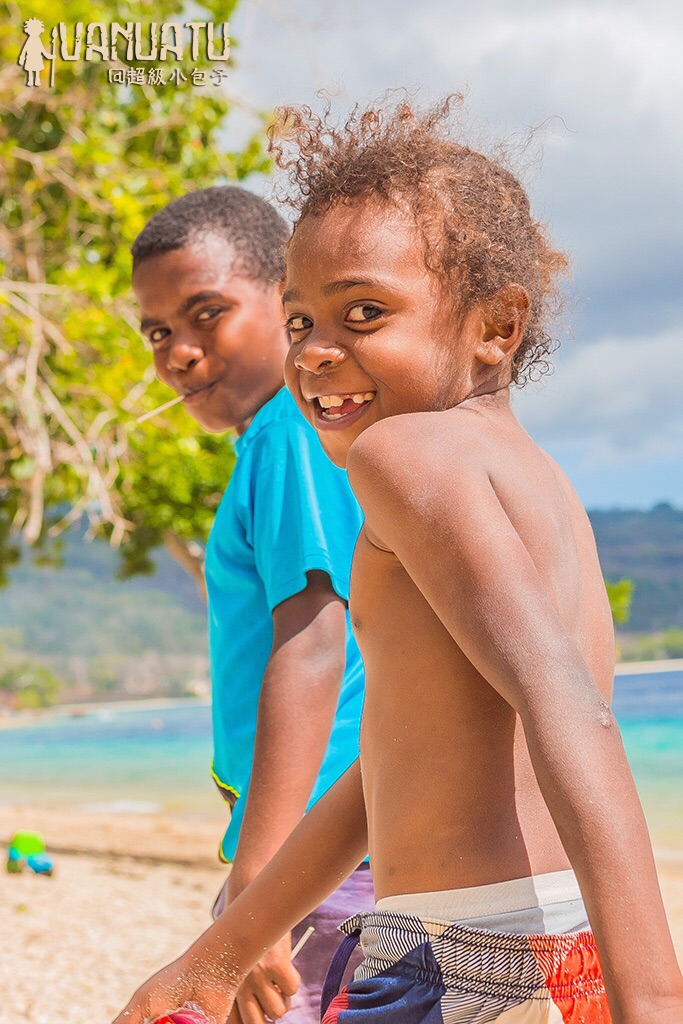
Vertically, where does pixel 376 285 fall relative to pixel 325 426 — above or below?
above

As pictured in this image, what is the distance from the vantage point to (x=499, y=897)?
1.20 meters

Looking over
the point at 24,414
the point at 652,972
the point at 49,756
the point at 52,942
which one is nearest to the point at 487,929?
the point at 652,972

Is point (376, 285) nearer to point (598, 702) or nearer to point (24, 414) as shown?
point (598, 702)

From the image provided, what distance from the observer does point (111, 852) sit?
426 inches

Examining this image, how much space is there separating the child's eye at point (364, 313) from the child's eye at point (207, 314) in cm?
98

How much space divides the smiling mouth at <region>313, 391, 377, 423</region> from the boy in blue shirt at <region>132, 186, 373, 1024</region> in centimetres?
49

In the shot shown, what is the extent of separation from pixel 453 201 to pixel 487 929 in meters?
0.86

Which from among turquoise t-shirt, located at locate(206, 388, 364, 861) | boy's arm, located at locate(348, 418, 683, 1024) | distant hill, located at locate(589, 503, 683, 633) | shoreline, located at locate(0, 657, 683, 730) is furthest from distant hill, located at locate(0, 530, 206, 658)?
boy's arm, located at locate(348, 418, 683, 1024)

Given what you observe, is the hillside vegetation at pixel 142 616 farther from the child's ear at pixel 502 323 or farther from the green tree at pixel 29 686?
the child's ear at pixel 502 323

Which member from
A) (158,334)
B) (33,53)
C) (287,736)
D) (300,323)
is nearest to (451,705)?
(300,323)

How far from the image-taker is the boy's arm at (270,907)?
5.01 feet

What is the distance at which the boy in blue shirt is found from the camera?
1.84 meters

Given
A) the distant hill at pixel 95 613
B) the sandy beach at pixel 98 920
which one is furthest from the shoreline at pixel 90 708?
the sandy beach at pixel 98 920

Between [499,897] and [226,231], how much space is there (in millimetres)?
1684
